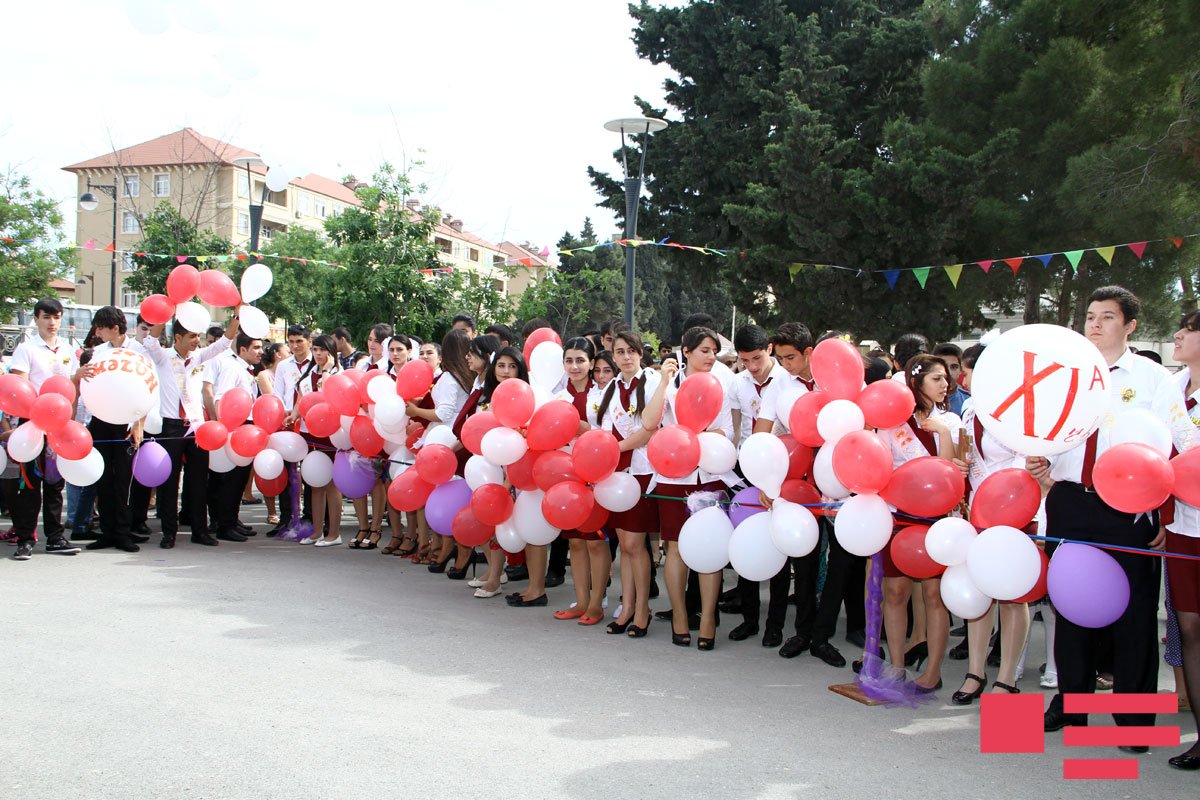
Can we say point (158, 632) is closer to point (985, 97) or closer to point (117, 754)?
point (117, 754)

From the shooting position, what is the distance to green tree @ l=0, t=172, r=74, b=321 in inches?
905

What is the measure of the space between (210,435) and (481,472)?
2.85 m

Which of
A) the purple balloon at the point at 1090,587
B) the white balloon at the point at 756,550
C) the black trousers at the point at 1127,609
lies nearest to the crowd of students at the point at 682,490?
the black trousers at the point at 1127,609

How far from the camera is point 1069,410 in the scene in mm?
3727

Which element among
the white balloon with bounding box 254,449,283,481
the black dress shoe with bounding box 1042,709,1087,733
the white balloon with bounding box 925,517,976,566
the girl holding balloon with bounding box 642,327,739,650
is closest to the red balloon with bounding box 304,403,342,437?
the white balloon with bounding box 254,449,283,481

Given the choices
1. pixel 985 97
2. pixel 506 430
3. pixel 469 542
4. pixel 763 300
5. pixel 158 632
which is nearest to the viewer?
pixel 158 632

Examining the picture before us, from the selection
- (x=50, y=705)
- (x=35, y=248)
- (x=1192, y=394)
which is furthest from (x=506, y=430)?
(x=35, y=248)

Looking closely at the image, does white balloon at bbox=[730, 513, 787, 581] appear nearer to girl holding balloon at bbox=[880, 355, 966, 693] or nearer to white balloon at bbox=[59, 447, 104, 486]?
girl holding balloon at bbox=[880, 355, 966, 693]

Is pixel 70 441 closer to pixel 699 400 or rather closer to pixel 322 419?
pixel 322 419

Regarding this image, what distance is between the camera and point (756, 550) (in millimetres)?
4910

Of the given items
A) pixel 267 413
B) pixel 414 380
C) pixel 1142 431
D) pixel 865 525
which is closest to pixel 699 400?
pixel 865 525

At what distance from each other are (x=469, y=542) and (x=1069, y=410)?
12.6 feet

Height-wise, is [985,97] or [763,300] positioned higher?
[985,97]

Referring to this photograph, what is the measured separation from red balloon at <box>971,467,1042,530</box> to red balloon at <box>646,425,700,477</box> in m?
1.52
